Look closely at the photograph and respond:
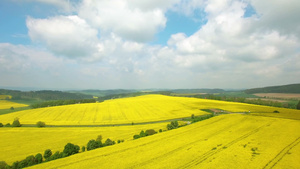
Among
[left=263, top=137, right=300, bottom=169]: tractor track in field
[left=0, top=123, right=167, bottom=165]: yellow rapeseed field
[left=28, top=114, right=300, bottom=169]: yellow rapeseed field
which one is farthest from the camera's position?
[left=0, top=123, right=167, bottom=165]: yellow rapeseed field

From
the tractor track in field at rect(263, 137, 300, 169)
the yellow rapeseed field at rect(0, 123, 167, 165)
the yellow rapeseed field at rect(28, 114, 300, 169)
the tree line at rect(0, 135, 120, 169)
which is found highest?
the tractor track in field at rect(263, 137, 300, 169)

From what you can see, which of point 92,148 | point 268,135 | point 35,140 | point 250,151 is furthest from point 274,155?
point 35,140

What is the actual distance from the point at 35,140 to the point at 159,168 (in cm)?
4472

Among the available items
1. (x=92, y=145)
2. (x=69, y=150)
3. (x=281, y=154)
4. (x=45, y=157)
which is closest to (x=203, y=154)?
(x=281, y=154)

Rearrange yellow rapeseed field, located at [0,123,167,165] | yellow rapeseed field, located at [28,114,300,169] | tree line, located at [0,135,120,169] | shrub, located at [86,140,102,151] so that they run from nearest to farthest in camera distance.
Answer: yellow rapeseed field, located at [28,114,300,169], tree line, located at [0,135,120,169], shrub, located at [86,140,102,151], yellow rapeseed field, located at [0,123,167,165]

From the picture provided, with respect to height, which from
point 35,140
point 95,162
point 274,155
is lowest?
point 35,140

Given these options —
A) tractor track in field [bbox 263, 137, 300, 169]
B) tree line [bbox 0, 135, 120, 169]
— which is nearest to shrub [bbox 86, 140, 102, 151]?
tree line [bbox 0, 135, 120, 169]

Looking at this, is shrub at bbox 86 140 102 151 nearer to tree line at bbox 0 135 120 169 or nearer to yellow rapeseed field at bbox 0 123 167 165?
tree line at bbox 0 135 120 169

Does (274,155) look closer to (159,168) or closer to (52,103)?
(159,168)

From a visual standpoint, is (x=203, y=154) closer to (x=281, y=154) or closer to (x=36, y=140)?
(x=281, y=154)

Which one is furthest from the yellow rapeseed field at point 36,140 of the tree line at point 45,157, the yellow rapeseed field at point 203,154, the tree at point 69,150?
the yellow rapeseed field at point 203,154

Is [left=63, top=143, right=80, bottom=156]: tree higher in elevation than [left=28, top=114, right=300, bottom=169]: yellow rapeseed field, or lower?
lower

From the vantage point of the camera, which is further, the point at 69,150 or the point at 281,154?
the point at 69,150

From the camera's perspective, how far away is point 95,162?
24641 mm
